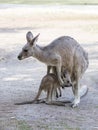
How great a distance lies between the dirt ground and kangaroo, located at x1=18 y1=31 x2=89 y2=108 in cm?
47

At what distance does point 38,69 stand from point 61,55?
4.13 m

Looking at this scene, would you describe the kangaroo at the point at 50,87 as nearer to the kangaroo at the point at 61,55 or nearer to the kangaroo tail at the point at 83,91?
the kangaroo at the point at 61,55

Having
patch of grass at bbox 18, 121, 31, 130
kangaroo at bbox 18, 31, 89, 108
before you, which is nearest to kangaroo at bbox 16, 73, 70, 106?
kangaroo at bbox 18, 31, 89, 108

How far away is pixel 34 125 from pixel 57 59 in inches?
48.9

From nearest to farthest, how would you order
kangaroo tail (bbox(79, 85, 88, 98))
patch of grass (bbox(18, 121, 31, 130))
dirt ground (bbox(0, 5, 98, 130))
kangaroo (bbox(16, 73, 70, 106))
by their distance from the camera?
1. patch of grass (bbox(18, 121, 31, 130))
2. dirt ground (bbox(0, 5, 98, 130))
3. kangaroo (bbox(16, 73, 70, 106))
4. kangaroo tail (bbox(79, 85, 88, 98))

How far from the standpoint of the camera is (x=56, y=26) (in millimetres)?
18688

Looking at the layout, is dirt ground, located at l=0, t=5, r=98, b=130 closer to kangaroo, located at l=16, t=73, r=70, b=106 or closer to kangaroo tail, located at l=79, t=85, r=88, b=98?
kangaroo tail, located at l=79, t=85, r=88, b=98

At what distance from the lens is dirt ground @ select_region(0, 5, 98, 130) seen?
6020 mm

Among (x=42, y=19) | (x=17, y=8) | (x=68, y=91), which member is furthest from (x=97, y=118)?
(x=17, y=8)

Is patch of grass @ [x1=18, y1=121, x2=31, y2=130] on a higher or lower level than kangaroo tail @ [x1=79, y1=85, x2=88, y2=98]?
lower

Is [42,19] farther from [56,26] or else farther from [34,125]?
[34,125]

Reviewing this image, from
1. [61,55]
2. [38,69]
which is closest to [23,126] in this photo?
[61,55]

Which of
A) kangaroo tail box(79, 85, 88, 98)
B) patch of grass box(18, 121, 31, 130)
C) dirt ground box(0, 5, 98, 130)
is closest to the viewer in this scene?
patch of grass box(18, 121, 31, 130)

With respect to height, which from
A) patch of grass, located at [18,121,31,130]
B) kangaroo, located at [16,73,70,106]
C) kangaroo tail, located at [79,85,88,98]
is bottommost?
patch of grass, located at [18,121,31,130]
